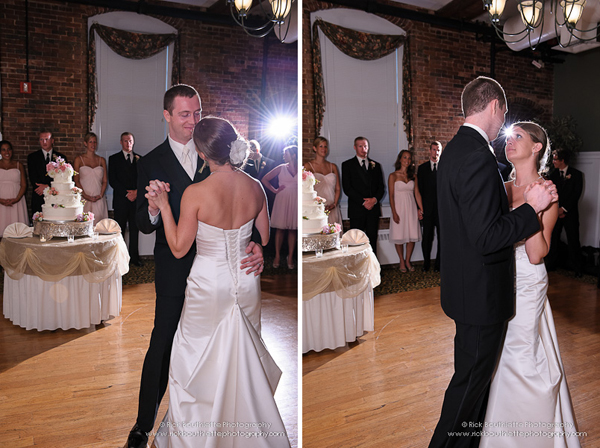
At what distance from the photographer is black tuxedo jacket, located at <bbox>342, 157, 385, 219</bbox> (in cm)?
226

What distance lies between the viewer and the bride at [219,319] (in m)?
2.07

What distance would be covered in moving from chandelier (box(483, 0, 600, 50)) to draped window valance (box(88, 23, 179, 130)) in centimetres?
149

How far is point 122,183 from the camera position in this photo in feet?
6.81

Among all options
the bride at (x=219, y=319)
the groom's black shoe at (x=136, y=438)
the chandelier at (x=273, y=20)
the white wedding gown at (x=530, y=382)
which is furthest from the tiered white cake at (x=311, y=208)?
the groom's black shoe at (x=136, y=438)

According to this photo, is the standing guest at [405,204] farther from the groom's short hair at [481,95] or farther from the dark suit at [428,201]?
the groom's short hair at [481,95]

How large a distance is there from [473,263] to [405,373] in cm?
79

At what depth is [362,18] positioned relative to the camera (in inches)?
89.8

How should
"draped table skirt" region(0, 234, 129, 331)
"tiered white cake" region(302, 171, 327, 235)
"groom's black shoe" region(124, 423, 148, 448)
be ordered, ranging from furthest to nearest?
"tiered white cake" region(302, 171, 327, 235) → "groom's black shoe" region(124, 423, 148, 448) → "draped table skirt" region(0, 234, 129, 331)

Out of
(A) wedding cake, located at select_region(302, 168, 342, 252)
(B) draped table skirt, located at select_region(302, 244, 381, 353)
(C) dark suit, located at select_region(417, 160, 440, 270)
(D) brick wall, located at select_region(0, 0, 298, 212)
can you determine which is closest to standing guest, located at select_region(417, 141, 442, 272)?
(C) dark suit, located at select_region(417, 160, 440, 270)

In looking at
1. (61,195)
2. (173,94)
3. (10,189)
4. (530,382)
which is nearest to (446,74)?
(173,94)

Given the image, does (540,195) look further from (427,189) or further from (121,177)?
(121,177)

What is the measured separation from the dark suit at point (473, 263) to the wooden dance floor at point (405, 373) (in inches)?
5.5

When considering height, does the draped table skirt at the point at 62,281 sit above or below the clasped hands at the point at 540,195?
below

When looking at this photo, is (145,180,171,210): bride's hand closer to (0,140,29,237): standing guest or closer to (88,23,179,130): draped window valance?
(88,23,179,130): draped window valance
